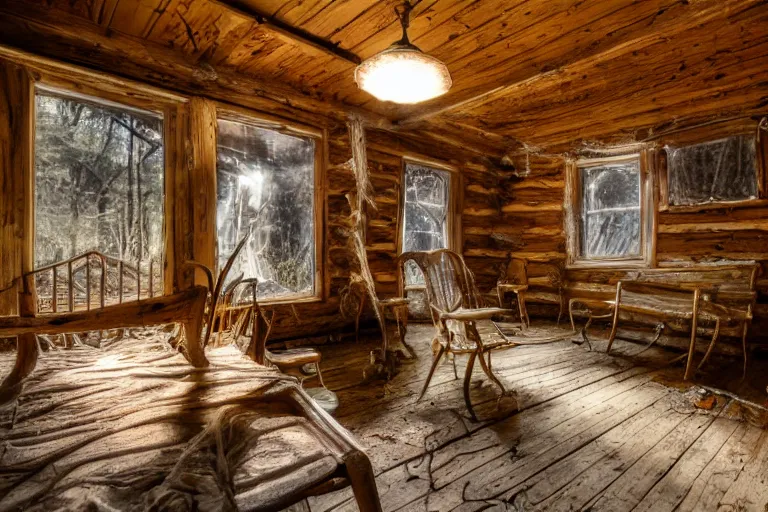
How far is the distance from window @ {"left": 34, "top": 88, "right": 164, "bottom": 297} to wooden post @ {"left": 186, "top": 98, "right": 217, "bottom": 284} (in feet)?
0.91

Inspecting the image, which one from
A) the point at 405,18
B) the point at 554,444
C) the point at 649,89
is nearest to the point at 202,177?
the point at 405,18

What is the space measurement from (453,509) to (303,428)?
102 cm

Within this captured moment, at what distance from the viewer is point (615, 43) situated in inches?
127

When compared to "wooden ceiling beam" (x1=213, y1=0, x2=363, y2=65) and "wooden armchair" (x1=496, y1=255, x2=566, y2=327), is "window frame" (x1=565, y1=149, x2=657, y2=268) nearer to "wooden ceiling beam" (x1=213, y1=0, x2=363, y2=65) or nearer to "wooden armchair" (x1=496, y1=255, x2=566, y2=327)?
"wooden armchair" (x1=496, y1=255, x2=566, y2=327)

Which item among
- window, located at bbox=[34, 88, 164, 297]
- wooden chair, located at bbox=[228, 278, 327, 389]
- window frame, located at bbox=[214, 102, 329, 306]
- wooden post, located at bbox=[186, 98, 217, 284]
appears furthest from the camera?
window frame, located at bbox=[214, 102, 329, 306]

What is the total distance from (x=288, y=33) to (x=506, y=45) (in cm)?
192

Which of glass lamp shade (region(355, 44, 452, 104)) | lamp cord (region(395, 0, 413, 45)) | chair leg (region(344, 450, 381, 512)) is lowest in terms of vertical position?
chair leg (region(344, 450, 381, 512))

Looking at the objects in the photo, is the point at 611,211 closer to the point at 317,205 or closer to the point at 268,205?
the point at 317,205

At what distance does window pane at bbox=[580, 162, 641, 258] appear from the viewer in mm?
5977

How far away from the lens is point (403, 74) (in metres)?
2.82

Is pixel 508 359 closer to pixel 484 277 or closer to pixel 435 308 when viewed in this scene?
pixel 435 308

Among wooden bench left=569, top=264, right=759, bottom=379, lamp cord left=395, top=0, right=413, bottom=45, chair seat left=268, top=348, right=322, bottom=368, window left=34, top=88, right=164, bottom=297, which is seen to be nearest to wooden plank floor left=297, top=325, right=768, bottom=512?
chair seat left=268, top=348, right=322, bottom=368

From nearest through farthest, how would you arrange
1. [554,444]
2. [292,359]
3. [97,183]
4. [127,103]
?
[554,444], [292,359], [97,183], [127,103]

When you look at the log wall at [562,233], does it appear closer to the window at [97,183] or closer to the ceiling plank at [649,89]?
the ceiling plank at [649,89]
